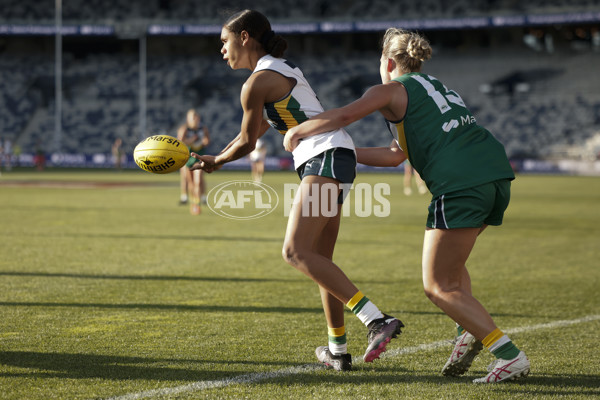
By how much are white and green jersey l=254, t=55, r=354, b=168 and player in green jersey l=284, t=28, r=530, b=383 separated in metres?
0.20

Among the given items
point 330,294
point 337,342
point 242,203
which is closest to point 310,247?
point 330,294

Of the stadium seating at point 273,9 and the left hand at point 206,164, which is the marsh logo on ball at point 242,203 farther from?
the stadium seating at point 273,9

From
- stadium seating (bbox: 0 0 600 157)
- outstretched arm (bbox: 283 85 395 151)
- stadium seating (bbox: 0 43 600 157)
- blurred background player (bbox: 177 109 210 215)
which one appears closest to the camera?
outstretched arm (bbox: 283 85 395 151)

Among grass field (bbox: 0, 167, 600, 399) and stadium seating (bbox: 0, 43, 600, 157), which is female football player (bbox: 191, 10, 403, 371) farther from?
stadium seating (bbox: 0, 43, 600, 157)

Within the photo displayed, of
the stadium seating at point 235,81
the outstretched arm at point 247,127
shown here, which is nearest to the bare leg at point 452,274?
the outstretched arm at point 247,127

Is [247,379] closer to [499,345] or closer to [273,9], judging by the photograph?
[499,345]

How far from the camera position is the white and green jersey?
4.47 metres

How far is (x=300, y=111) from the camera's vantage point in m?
4.54

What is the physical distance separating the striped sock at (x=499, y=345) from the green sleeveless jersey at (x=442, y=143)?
34.3 inches

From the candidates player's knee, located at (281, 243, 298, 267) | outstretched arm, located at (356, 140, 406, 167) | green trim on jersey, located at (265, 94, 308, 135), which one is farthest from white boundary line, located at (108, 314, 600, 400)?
green trim on jersey, located at (265, 94, 308, 135)

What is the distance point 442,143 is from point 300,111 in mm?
886

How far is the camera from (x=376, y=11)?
172ft

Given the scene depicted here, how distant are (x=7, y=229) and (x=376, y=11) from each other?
43.3 metres

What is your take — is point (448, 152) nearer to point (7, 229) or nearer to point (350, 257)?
point (350, 257)
